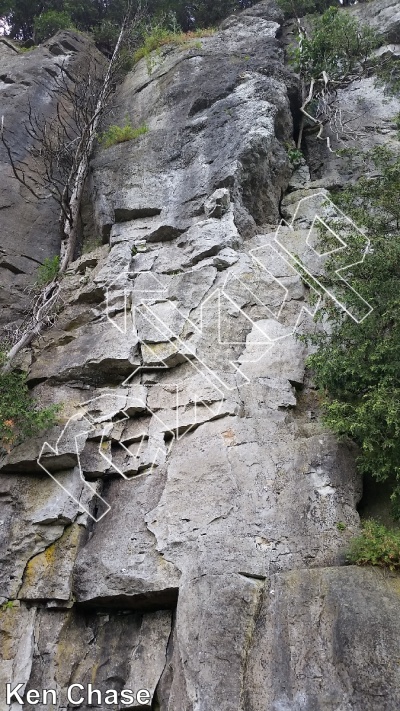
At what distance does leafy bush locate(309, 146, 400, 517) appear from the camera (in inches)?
206

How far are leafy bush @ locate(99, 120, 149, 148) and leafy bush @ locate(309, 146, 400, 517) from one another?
5531mm

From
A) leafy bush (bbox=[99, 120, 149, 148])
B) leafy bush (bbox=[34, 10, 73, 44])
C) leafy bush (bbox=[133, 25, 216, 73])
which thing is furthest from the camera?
leafy bush (bbox=[34, 10, 73, 44])

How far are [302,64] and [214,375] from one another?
9.09 m

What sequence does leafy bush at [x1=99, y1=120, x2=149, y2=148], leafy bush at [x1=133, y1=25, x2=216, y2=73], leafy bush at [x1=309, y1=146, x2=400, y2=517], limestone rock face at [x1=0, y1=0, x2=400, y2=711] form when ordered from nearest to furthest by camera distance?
limestone rock face at [x1=0, y1=0, x2=400, y2=711] < leafy bush at [x1=309, y1=146, x2=400, y2=517] < leafy bush at [x1=99, y1=120, x2=149, y2=148] < leafy bush at [x1=133, y1=25, x2=216, y2=73]

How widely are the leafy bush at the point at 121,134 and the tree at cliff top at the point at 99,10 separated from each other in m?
7.15

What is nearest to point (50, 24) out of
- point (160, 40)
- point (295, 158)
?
point (160, 40)

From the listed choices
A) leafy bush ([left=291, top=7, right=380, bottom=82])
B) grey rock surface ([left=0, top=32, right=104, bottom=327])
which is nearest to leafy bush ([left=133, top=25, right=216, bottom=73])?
grey rock surface ([left=0, top=32, right=104, bottom=327])

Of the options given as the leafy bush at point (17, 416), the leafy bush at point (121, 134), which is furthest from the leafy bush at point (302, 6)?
the leafy bush at point (17, 416)

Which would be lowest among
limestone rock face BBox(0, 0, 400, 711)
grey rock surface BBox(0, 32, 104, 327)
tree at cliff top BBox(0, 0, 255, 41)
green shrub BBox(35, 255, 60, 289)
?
limestone rock face BBox(0, 0, 400, 711)

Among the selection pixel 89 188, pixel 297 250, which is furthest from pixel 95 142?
pixel 297 250

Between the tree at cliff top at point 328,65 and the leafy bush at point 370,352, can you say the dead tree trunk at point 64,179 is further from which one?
the tree at cliff top at point 328,65

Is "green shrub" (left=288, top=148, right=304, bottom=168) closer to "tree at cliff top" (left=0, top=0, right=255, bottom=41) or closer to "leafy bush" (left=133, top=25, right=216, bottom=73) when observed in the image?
"leafy bush" (left=133, top=25, right=216, bottom=73)

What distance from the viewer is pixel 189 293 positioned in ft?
25.9

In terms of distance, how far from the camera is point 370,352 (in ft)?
19.0
